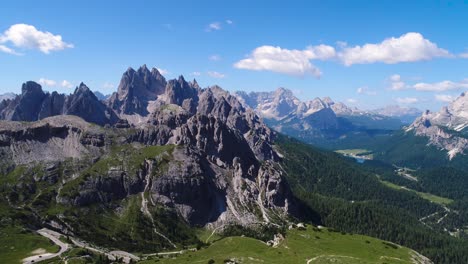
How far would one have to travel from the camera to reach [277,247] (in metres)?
162

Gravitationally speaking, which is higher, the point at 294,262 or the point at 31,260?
the point at 294,262

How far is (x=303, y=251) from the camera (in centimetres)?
15700

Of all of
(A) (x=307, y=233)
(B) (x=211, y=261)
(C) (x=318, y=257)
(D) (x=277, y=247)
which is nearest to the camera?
(B) (x=211, y=261)

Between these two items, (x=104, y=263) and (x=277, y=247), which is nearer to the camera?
(x=277, y=247)

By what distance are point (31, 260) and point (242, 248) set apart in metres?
101

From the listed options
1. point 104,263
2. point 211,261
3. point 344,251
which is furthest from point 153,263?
point 344,251

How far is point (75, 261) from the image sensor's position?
18850 cm

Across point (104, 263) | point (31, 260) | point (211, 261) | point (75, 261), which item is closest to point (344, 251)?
point (211, 261)

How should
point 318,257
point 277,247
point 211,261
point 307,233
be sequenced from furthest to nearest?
point 307,233 → point 277,247 → point 318,257 → point 211,261

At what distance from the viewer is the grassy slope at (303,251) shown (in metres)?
147

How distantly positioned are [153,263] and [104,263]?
42.9 m

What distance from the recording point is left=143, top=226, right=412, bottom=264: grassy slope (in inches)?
5773

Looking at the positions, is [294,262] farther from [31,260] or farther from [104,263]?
[31,260]

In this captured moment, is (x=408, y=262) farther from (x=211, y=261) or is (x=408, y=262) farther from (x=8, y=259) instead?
(x=8, y=259)
